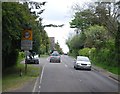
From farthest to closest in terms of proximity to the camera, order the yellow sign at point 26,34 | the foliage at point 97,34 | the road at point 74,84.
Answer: the foliage at point 97,34, the yellow sign at point 26,34, the road at point 74,84

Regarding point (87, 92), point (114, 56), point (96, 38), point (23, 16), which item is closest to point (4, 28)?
point (23, 16)

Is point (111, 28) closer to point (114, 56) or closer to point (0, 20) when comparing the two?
point (114, 56)

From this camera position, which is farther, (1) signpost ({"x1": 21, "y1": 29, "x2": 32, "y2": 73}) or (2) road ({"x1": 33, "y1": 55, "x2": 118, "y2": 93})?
(1) signpost ({"x1": 21, "y1": 29, "x2": 32, "y2": 73})

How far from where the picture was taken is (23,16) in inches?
1115

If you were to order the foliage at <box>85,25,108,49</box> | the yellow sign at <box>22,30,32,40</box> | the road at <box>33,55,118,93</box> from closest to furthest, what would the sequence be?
the road at <box>33,55,118,93</box> < the yellow sign at <box>22,30,32,40</box> < the foliage at <box>85,25,108,49</box>

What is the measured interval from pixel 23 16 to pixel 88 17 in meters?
20.5

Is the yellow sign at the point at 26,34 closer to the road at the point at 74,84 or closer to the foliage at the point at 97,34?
the road at the point at 74,84

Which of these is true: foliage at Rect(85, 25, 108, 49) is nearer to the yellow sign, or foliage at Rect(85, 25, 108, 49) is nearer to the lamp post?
the lamp post

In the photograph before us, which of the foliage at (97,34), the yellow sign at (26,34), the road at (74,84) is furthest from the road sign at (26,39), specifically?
the foliage at (97,34)

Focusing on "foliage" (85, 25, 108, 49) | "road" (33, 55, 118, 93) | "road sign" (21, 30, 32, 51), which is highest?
"foliage" (85, 25, 108, 49)

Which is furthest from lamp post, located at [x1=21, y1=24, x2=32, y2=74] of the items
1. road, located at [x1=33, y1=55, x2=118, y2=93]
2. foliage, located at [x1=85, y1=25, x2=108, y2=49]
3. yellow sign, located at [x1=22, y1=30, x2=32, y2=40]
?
foliage, located at [x1=85, y1=25, x2=108, y2=49]

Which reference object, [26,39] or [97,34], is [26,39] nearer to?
[26,39]

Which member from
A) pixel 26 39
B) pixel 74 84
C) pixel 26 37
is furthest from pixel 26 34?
pixel 74 84

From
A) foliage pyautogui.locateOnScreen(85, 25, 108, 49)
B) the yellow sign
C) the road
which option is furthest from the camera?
foliage pyautogui.locateOnScreen(85, 25, 108, 49)
